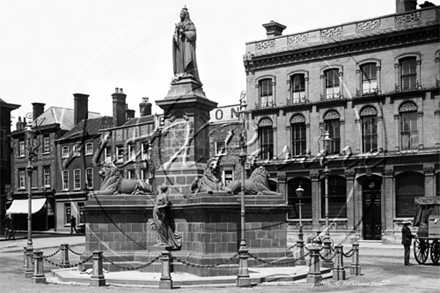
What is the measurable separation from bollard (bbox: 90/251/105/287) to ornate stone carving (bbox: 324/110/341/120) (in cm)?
2800

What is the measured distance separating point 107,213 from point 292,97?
26.3 m

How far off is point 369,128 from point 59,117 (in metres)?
33.5

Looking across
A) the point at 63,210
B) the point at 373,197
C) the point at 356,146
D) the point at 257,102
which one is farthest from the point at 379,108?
A: the point at 63,210

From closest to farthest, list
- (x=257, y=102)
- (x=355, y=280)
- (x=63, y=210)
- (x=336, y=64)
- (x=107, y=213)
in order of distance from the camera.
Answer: (x=355, y=280), (x=107, y=213), (x=336, y=64), (x=257, y=102), (x=63, y=210)

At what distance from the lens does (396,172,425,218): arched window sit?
135 ft

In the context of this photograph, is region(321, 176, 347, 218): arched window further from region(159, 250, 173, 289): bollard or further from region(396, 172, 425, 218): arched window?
region(159, 250, 173, 289): bollard

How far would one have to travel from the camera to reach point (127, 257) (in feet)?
74.5

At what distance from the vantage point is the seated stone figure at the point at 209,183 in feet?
71.2

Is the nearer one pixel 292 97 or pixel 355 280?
pixel 355 280

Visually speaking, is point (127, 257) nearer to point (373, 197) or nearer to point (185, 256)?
point (185, 256)

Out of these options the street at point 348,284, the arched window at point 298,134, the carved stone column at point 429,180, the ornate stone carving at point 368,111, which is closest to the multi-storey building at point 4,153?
the arched window at point 298,134

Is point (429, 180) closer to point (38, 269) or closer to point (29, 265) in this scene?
point (29, 265)

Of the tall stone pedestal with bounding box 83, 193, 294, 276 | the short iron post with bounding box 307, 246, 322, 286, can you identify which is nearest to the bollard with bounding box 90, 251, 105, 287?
the tall stone pedestal with bounding box 83, 193, 294, 276

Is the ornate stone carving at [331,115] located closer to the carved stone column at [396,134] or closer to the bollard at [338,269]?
the carved stone column at [396,134]
